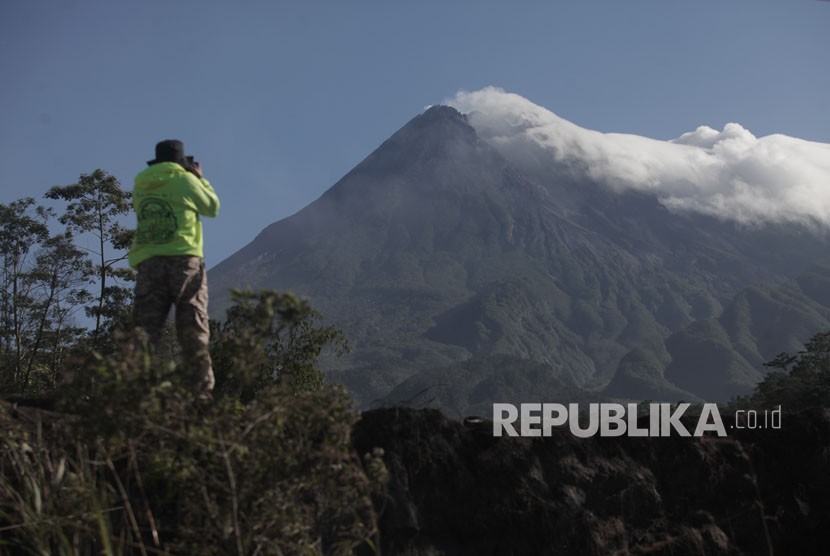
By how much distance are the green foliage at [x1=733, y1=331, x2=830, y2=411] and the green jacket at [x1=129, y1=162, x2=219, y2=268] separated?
41.3 feet

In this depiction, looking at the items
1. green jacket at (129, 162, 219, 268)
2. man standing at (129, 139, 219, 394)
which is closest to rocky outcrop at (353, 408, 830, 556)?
man standing at (129, 139, 219, 394)

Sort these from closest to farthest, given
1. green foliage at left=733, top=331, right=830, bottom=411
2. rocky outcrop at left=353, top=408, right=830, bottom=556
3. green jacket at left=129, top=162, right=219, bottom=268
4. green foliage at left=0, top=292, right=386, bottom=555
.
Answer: green foliage at left=0, top=292, right=386, bottom=555 → green jacket at left=129, top=162, right=219, bottom=268 → rocky outcrop at left=353, top=408, right=830, bottom=556 → green foliage at left=733, top=331, right=830, bottom=411

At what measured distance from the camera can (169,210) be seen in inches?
262

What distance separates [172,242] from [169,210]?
243 mm

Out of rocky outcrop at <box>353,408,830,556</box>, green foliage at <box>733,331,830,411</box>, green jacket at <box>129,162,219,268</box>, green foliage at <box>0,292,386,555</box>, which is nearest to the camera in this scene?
green foliage at <box>0,292,386,555</box>

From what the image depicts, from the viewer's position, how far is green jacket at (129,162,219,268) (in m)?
6.64

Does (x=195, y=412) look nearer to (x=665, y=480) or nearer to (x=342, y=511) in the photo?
(x=342, y=511)

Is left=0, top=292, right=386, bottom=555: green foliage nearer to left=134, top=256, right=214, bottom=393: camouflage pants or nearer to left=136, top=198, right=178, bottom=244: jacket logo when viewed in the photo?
left=134, top=256, right=214, bottom=393: camouflage pants

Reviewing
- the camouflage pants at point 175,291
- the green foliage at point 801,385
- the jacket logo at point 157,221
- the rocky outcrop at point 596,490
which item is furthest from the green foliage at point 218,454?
the green foliage at point 801,385

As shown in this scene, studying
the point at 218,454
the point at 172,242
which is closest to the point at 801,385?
the point at 172,242

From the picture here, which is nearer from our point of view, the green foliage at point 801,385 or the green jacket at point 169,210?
the green jacket at point 169,210

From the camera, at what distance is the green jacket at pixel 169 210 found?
664cm

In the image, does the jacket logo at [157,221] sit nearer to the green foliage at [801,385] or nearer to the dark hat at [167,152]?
the dark hat at [167,152]

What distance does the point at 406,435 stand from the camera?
7.64 m
